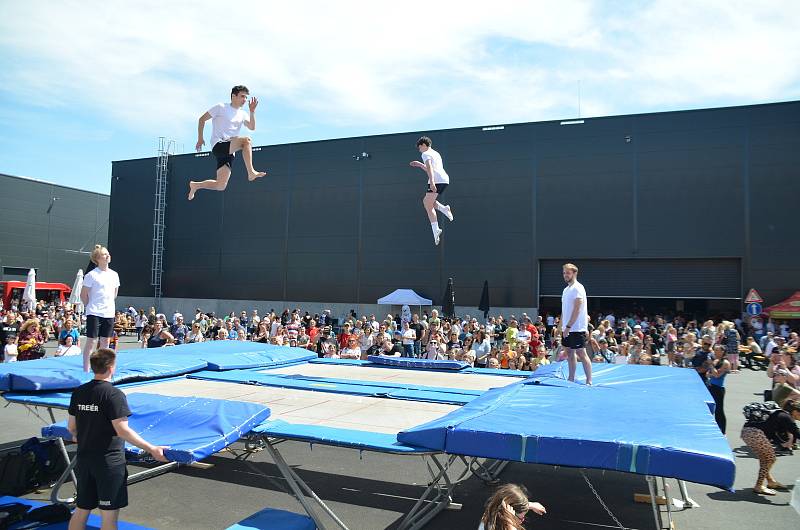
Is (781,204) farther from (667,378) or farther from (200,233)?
(200,233)

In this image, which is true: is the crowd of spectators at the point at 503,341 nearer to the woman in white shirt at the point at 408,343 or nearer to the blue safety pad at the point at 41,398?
the woman in white shirt at the point at 408,343

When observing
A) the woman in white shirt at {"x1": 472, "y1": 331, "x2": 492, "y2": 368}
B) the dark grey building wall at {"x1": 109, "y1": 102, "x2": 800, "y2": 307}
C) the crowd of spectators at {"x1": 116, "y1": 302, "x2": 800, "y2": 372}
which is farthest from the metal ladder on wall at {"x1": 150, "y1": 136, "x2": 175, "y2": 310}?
the woman in white shirt at {"x1": 472, "y1": 331, "x2": 492, "y2": 368}

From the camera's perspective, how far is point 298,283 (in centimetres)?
2481

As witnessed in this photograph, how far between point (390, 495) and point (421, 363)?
10.8 ft

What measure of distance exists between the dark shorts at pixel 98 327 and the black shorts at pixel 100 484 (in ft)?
9.25

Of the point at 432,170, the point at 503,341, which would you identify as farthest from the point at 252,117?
the point at 503,341

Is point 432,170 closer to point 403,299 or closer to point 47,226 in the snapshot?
point 403,299

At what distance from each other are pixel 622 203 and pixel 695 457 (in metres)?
18.4

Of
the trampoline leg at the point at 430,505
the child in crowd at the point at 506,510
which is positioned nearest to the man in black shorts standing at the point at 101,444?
the trampoline leg at the point at 430,505

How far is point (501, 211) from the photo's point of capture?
21.7 metres

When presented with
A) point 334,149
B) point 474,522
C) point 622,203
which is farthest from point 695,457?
point 334,149

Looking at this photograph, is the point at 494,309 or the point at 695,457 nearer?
the point at 695,457

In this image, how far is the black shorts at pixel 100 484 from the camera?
11.5 feet

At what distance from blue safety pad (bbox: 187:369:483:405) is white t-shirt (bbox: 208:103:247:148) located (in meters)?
2.90
